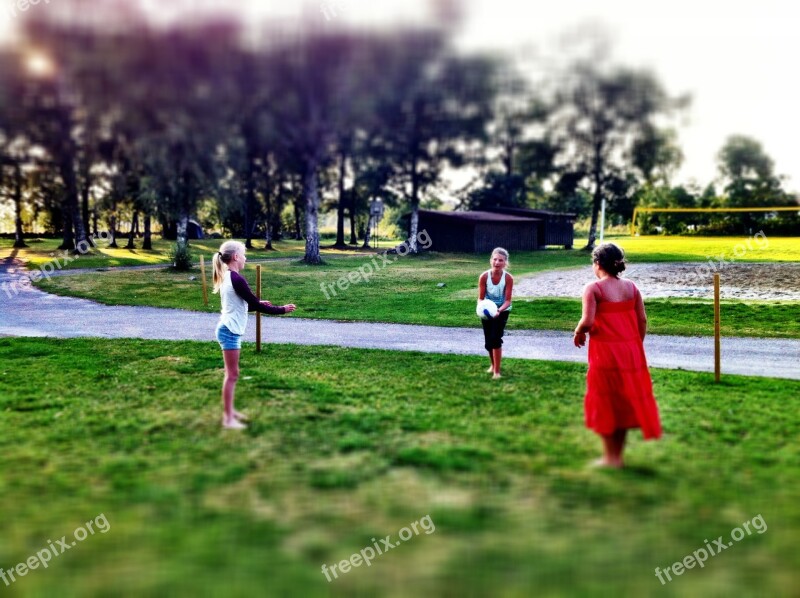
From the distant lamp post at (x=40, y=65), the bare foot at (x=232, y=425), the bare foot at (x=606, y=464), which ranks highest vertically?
the distant lamp post at (x=40, y=65)

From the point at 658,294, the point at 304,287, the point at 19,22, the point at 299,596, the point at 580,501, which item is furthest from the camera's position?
the point at 304,287

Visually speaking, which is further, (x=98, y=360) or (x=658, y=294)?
(x=658, y=294)

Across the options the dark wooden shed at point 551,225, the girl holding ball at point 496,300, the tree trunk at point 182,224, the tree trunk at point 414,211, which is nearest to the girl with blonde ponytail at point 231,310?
the girl holding ball at point 496,300

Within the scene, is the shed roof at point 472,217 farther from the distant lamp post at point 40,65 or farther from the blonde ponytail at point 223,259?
the blonde ponytail at point 223,259

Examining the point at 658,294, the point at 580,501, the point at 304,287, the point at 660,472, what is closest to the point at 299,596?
the point at 580,501

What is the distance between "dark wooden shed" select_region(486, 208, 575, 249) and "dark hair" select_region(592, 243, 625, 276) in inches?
1523

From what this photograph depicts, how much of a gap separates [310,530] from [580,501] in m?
1.51

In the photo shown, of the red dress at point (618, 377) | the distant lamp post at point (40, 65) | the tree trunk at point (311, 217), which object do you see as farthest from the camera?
the tree trunk at point (311, 217)

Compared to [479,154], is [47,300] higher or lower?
lower

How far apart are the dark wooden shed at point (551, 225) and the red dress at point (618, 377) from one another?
127ft

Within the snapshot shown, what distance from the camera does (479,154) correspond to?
41.2 meters

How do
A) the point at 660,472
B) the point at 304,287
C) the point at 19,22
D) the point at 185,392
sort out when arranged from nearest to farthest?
the point at 660,472 < the point at 185,392 < the point at 19,22 < the point at 304,287

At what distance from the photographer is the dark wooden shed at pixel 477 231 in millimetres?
38344

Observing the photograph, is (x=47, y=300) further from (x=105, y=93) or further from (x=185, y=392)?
(x=185, y=392)
